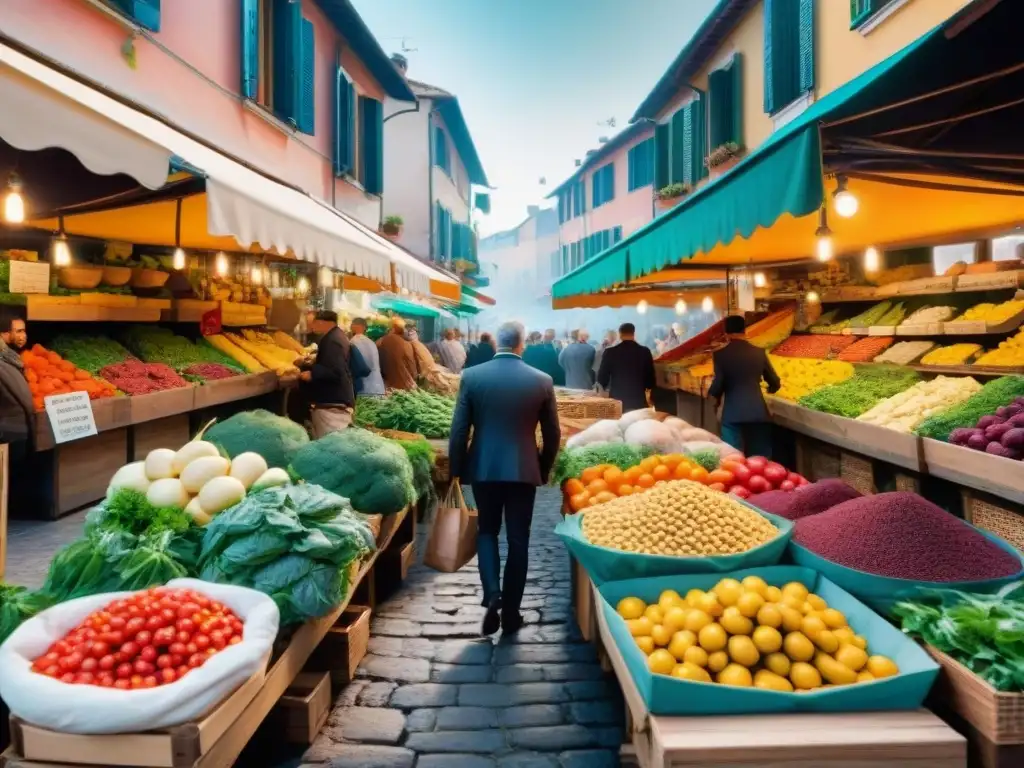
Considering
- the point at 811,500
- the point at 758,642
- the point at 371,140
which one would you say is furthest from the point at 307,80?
the point at 758,642

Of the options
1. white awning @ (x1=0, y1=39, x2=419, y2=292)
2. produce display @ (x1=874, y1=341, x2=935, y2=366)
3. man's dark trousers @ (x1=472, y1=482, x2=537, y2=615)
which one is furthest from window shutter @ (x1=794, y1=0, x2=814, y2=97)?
man's dark trousers @ (x1=472, y1=482, x2=537, y2=615)

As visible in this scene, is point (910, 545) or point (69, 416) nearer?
point (910, 545)

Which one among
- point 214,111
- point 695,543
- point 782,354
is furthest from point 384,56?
point 695,543

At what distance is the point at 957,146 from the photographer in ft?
15.3

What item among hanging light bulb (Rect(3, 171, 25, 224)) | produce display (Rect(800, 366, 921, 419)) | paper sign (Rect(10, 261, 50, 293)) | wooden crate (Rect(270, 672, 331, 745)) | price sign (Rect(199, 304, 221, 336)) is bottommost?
wooden crate (Rect(270, 672, 331, 745))

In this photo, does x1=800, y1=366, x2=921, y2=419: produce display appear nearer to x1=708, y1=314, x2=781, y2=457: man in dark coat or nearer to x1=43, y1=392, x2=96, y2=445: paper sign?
x1=708, y1=314, x2=781, y2=457: man in dark coat

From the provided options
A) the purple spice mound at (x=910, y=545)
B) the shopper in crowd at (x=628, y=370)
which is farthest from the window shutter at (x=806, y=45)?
the purple spice mound at (x=910, y=545)

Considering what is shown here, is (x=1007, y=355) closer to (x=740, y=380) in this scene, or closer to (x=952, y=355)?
(x=952, y=355)

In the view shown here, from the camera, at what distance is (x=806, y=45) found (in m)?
11.0

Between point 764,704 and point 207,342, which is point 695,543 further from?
point 207,342

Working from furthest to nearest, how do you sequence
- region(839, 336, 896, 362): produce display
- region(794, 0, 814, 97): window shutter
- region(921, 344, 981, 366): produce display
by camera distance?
region(794, 0, 814, 97): window shutter, region(839, 336, 896, 362): produce display, region(921, 344, 981, 366): produce display

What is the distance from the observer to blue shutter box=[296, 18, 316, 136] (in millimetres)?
12129

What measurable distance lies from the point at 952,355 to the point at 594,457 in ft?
13.8

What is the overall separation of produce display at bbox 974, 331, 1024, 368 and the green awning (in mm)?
3447
